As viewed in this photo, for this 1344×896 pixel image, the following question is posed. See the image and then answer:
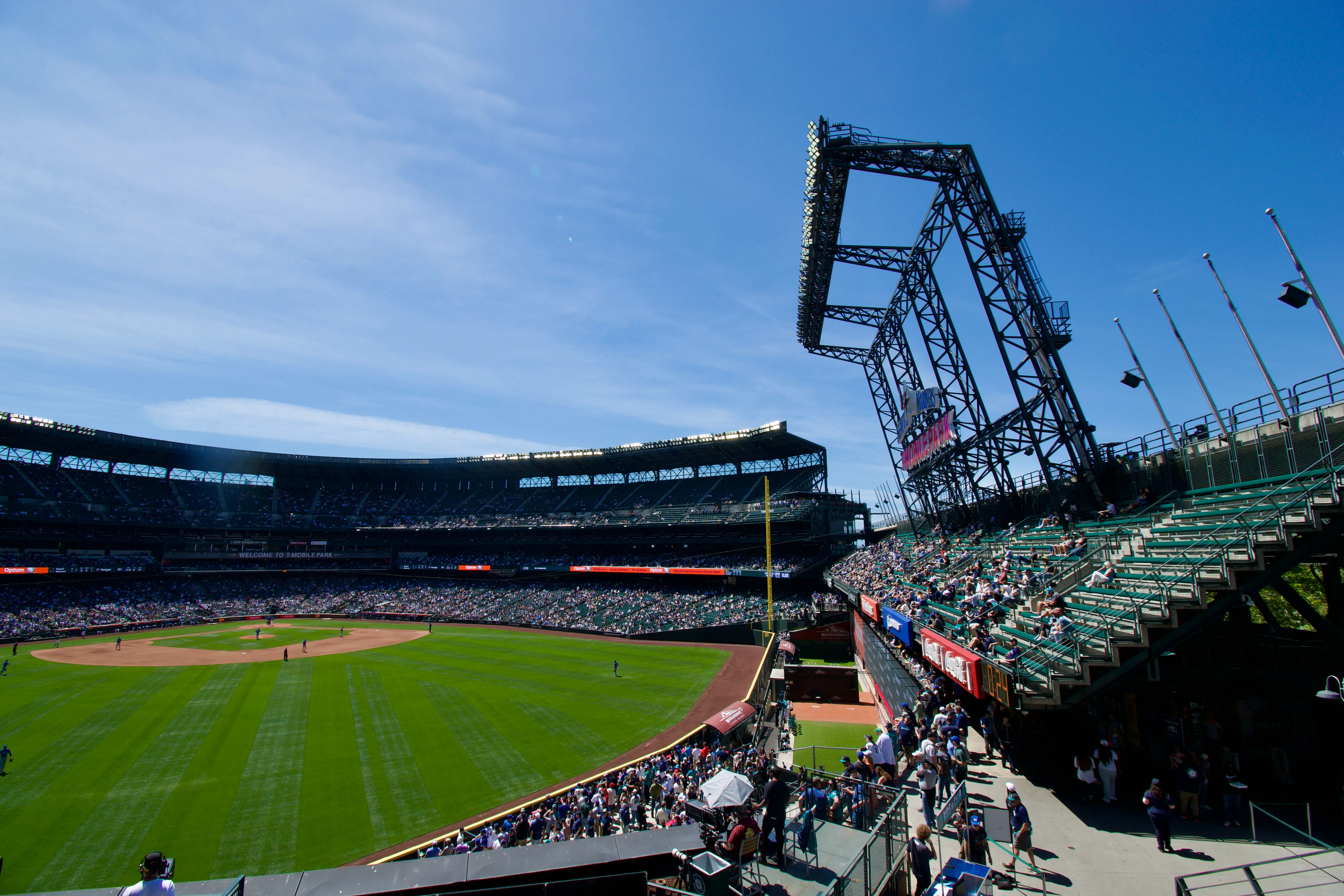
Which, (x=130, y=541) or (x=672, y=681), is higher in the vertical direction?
(x=130, y=541)

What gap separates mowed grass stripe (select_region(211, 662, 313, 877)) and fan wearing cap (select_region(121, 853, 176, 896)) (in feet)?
38.5

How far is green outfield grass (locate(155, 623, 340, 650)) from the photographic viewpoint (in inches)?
1887

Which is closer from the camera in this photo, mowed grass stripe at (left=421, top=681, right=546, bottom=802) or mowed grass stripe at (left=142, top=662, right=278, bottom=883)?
mowed grass stripe at (left=142, top=662, right=278, bottom=883)

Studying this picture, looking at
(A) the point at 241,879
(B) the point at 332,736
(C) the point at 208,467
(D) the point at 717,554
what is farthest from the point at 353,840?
(C) the point at 208,467

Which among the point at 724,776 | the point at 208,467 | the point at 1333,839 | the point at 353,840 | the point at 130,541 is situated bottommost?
the point at 353,840

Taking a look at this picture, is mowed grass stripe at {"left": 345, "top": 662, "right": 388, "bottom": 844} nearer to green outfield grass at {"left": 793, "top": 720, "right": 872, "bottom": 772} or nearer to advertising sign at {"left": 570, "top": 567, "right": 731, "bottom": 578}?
green outfield grass at {"left": 793, "top": 720, "right": 872, "bottom": 772}

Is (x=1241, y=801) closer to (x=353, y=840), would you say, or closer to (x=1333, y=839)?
(x=1333, y=839)

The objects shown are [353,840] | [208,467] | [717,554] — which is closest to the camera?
[353,840]

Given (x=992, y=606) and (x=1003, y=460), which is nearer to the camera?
(x=992, y=606)

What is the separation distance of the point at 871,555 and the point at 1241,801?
36.3 m

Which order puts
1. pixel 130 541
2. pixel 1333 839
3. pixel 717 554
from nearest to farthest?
pixel 1333 839 < pixel 717 554 < pixel 130 541

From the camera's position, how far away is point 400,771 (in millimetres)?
20969

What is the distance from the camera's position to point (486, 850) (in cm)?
759

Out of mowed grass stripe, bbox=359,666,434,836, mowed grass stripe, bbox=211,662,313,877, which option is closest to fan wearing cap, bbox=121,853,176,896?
mowed grass stripe, bbox=211,662,313,877
